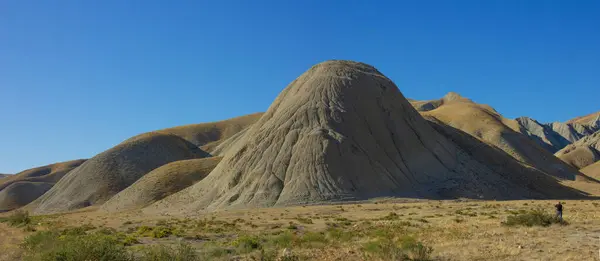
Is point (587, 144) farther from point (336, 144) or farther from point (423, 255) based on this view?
point (423, 255)

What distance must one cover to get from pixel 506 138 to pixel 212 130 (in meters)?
90.5

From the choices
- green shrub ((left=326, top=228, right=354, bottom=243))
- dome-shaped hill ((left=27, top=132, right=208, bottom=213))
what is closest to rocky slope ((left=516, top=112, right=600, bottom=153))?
dome-shaped hill ((left=27, top=132, right=208, bottom=213))

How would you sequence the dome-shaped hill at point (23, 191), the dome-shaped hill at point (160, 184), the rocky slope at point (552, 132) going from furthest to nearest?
the rocky slope at point (552, 132), the dome-shaped hill at point (23, 191), the dome-shaped hill at point (160, 184)

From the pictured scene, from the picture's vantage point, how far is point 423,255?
570 inches

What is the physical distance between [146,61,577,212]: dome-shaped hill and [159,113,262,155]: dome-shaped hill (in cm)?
8810

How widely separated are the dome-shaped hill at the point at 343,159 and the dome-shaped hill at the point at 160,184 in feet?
19.7

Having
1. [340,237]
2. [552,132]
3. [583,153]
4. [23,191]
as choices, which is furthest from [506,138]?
[23,191]

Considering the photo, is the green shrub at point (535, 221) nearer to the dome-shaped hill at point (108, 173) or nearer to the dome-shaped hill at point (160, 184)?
the dome-shaped hill at point (160, 184)

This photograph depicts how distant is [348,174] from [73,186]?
53.0 metres

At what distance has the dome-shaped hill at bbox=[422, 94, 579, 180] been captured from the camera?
102 metres

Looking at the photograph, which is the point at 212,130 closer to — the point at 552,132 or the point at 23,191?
the point at 23,191

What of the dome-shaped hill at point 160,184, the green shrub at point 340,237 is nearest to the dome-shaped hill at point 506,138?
the dome-shaped hill at point 160,184

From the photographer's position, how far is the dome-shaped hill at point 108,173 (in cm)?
8019

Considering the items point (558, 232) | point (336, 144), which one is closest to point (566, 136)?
point (336, 144)
